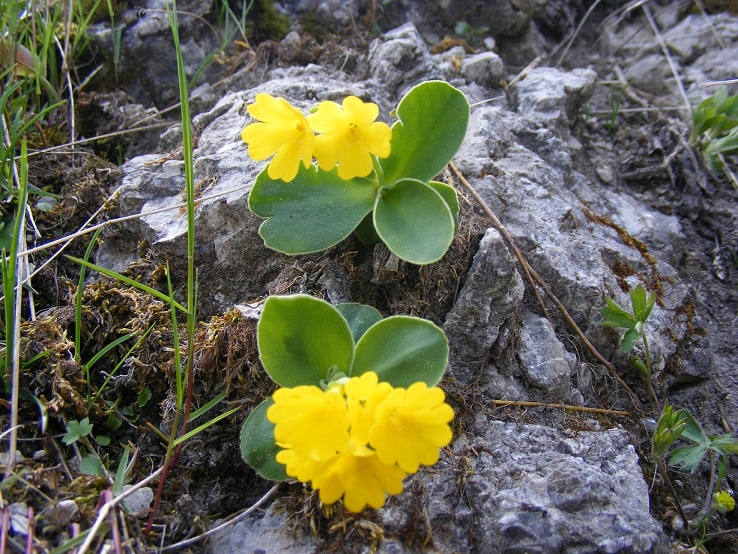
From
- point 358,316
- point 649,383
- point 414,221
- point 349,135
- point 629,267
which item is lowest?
point 649,383

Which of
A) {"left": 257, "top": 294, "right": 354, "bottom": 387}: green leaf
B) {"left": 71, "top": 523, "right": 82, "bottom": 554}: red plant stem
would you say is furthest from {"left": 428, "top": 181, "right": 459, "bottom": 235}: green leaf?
{"left": 71, "top": 523, "right": 82, "bottom": 554}: red plant stem

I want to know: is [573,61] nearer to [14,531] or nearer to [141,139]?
[141,139]

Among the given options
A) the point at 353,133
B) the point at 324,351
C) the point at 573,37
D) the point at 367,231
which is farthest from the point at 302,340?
the point at 573,37

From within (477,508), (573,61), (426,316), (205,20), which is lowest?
(477,508)

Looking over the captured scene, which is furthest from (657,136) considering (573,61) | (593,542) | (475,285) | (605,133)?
(593,542)

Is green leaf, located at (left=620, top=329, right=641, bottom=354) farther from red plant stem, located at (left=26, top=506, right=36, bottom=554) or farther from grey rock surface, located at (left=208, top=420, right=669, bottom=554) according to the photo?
red plant stem, located at (left=26, top=506, right=36, bottom=554)

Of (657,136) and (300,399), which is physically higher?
(300,399)

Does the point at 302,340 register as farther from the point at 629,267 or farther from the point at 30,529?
the point at 629,267
